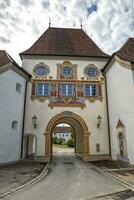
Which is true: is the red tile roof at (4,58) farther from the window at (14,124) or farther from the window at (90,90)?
the window at (90,90)

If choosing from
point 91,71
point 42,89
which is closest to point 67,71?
point 91,71

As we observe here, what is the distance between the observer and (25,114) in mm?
17281

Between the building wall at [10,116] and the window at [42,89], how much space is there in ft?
5.81

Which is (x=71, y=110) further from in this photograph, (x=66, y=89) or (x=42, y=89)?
(x=42, y=89)

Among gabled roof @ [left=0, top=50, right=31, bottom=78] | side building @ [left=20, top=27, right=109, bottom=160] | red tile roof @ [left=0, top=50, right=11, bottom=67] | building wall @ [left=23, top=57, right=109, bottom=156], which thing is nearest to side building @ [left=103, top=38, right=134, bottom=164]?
building wall @ [left=23, top=57, right=109, bottom=156]

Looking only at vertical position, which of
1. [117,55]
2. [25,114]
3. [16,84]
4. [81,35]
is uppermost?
[81,35]

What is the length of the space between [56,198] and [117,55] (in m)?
11.6

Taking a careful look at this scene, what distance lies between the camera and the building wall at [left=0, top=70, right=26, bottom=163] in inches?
564

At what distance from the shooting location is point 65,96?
58.9 ft

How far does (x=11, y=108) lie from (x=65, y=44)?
9.29 metres

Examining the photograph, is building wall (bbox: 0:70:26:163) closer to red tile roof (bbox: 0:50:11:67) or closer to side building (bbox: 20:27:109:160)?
red tile roof (bbox: 0:50:11:67)

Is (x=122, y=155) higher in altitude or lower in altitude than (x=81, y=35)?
lower

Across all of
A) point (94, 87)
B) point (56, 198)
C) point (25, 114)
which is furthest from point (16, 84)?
point (56, 198)

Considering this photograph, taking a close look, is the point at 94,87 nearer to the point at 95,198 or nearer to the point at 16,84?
the point at 16,84
